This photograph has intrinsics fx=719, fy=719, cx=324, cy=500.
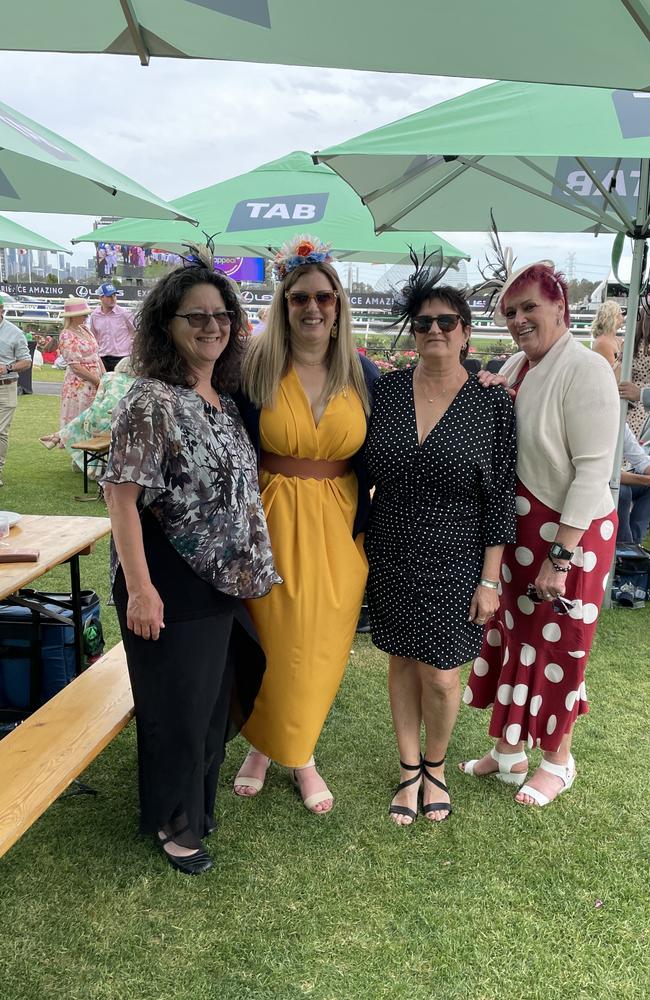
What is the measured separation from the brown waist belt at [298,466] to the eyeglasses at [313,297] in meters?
0.54

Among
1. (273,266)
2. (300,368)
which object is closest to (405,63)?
(273,266)

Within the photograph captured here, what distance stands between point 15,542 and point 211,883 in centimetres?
155

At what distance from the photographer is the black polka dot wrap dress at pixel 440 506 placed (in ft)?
8.07

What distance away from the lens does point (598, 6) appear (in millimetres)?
1929

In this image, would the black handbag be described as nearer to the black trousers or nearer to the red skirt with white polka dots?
the red skirt with white polka dots

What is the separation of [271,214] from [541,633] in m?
6.24

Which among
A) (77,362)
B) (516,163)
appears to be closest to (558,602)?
(516,163)

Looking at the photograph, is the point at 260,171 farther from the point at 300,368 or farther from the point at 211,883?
the point at 211,883

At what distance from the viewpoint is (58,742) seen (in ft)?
7.74

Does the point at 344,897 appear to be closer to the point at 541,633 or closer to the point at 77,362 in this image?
the point at 541,633

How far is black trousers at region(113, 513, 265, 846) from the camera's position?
7.20 ft

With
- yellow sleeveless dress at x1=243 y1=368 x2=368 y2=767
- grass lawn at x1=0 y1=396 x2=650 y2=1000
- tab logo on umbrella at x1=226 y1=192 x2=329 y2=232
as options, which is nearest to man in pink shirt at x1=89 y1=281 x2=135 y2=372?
tab logo on umbrella at x1=226 y1=192 x2=329 y2=232

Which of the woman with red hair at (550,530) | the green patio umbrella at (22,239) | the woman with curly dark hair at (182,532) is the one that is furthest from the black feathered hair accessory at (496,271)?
the green patio umbrella at (22,239)

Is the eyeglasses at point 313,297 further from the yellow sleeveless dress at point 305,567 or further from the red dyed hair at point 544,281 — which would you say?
the red dyed hair at point 544,281
